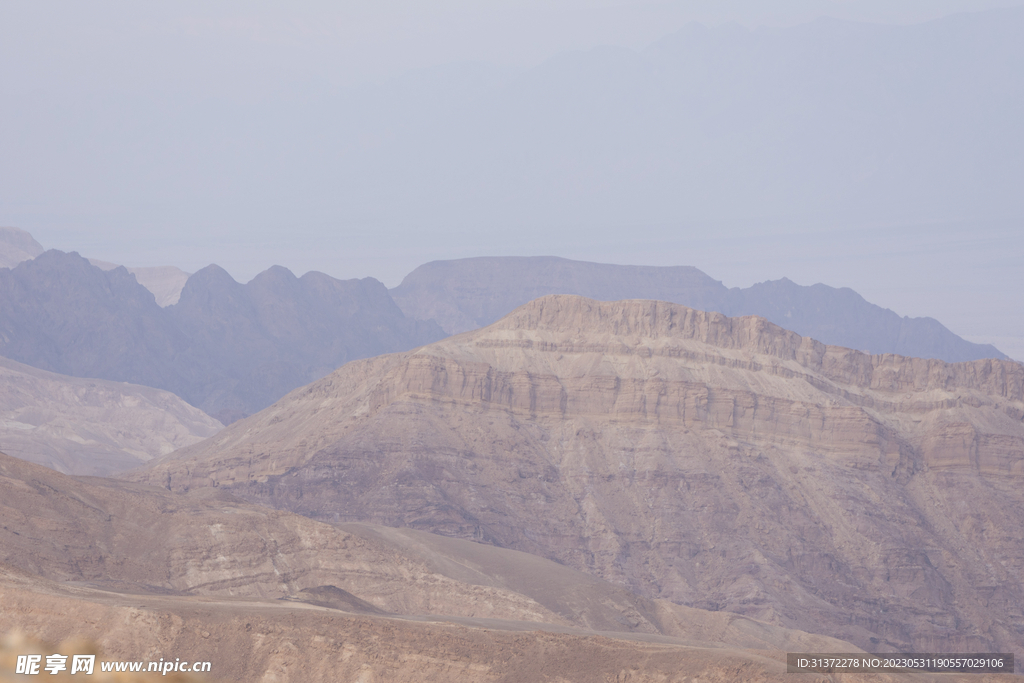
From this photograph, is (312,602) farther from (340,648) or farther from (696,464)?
(696,464)

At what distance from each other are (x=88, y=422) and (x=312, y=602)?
441 feet

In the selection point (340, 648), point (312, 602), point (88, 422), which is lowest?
point (312, 602)

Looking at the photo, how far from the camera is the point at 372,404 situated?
11712 cm

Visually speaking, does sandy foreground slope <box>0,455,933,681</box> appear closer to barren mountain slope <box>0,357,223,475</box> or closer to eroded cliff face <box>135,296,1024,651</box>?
eroded cliff face <box>135,296,1024,651</box>

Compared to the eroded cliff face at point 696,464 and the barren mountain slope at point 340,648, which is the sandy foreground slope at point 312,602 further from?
the eroded cliff face at point 696,464

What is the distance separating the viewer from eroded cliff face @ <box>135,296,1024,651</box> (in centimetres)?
9631

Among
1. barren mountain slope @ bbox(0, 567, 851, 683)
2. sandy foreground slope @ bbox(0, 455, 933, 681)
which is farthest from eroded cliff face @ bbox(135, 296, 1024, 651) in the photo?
barren mountain slope @ bbox(0, 567, 851, 683)

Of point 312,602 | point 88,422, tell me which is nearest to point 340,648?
point 312,602

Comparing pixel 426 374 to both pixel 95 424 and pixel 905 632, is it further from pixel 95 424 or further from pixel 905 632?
pixel 95 424

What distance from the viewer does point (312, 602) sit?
4884cm

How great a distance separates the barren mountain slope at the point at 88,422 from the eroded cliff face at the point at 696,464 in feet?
97.3

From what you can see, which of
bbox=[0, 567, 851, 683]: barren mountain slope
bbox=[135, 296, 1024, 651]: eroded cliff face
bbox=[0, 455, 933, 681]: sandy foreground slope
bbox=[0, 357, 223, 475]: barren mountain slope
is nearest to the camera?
bbox=[0, 567, 851, 683]: barren mountain slope

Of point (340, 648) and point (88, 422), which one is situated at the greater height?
Answer: point (88, 422)

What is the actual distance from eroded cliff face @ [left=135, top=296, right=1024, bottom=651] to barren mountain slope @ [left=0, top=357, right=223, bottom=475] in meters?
29.6
